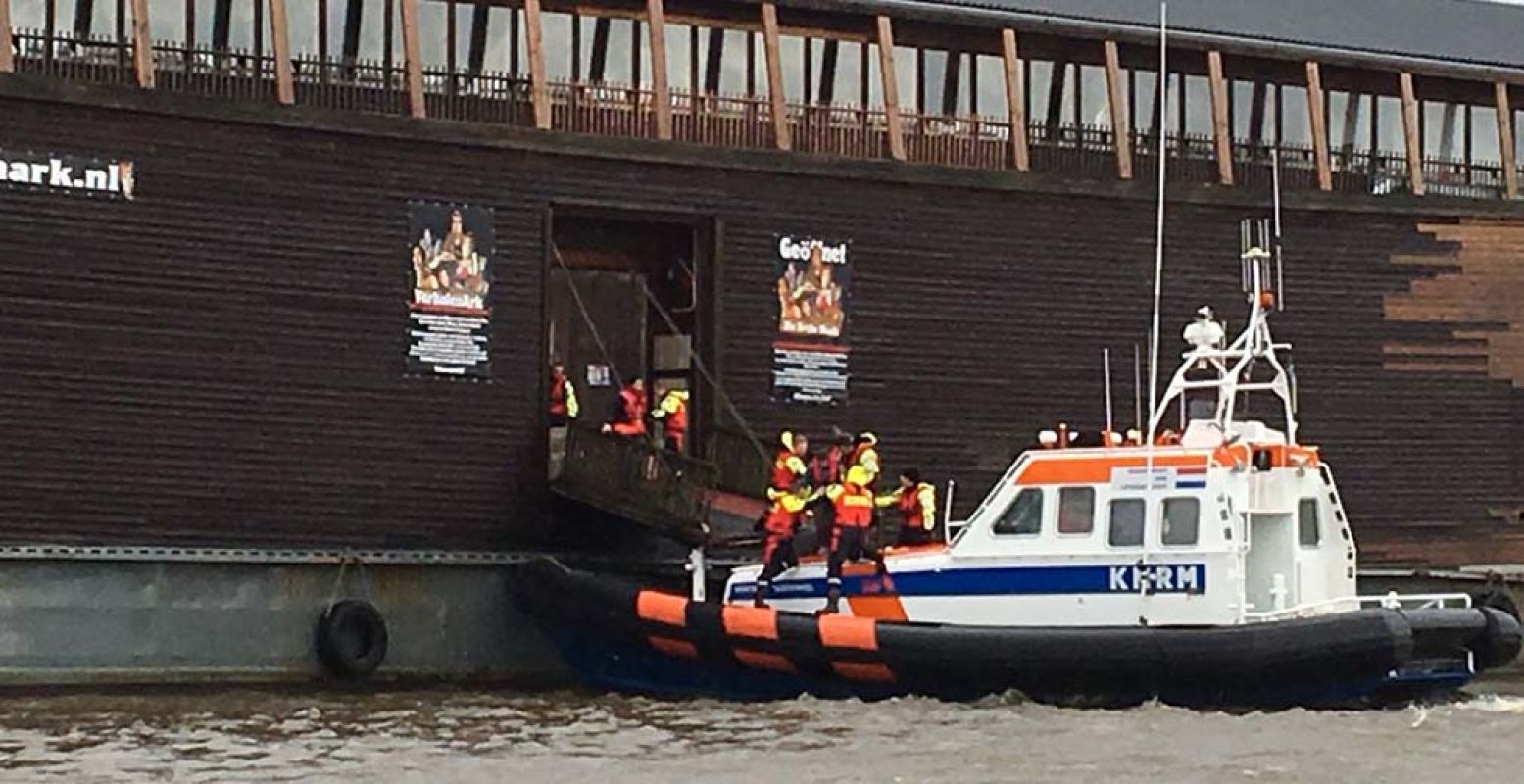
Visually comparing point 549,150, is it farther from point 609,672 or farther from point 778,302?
point 609,672

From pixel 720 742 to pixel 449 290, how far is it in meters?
7.53

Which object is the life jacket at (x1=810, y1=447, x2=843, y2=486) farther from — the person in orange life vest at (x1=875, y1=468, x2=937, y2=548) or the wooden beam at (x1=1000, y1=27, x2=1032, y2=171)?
the wooden beam at (x1=1000, y1=27, x2=1032, y2=171)

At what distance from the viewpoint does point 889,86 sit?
3003 centimetres

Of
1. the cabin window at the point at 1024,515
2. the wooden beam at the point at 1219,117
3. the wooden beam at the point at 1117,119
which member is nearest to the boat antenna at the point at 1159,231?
the wooden beam at the point at 1117,119

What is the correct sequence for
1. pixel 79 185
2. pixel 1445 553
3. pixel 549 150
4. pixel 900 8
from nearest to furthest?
pixel 79 185, pixel 549 150, pixel 900 8, pixel 1445 553

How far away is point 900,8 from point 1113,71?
103 inches

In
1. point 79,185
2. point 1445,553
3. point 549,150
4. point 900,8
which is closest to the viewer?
point 79,185

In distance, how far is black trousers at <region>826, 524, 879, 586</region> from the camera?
24734 millimetres

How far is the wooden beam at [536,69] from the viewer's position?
91.8ft

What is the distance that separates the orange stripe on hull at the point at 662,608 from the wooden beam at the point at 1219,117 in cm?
996

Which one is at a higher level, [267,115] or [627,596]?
[267,115]

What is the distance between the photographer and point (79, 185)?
25.4m

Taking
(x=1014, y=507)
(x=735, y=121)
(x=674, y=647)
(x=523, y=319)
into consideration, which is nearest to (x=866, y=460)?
(x=1014, y=507)

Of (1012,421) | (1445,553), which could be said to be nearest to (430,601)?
(1012,421)
